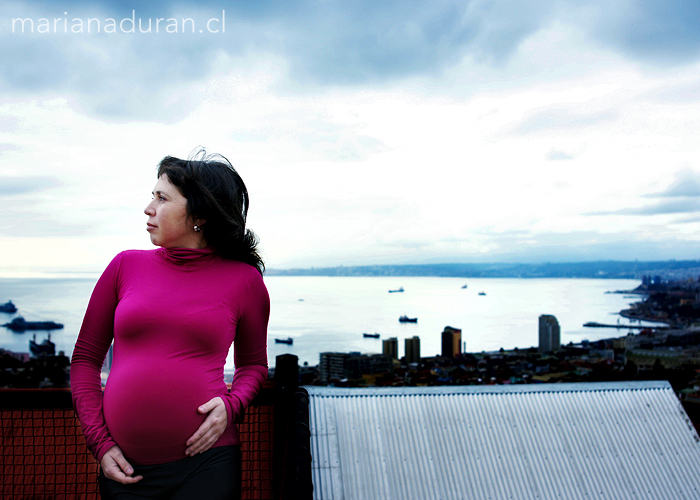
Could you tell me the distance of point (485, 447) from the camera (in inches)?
277

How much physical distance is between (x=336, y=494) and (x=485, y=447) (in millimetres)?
2233

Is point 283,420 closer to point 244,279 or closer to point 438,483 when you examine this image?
point 244,279

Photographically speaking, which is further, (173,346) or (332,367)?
(332,367)

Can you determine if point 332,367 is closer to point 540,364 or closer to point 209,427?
point 540,364

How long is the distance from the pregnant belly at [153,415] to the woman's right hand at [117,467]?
0.03 meters

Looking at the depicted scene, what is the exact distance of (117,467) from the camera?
1203 mm

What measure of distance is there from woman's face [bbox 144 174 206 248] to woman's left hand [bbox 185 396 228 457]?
44 cm

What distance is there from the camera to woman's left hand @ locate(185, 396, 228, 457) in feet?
4.02

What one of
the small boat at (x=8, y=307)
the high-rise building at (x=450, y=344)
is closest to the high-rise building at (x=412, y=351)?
the high-rise building at (x=450, y=344)

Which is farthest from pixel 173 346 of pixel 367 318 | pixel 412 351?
pixel 367 318

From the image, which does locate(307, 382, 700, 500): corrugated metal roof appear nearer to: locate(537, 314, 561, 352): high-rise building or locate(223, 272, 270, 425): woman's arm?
locate(223, 272, 270, 425): woman's arm

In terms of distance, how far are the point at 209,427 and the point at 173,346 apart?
22 cm

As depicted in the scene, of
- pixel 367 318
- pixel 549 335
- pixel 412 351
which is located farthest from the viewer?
pixel 367 318

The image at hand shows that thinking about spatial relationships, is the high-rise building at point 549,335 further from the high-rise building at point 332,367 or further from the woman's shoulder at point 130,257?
the woman's shoulder at point 130,257
